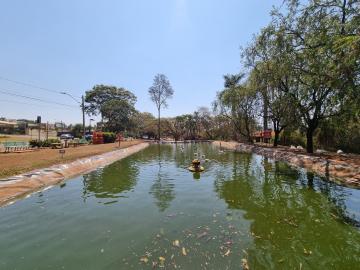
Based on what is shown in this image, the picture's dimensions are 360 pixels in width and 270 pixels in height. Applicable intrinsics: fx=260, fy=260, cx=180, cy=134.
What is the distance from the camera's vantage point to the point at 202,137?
80.0m

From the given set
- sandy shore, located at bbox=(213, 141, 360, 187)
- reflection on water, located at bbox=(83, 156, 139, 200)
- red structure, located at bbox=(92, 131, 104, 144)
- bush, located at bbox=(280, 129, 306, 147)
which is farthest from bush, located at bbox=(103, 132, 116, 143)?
sandy shore, located at bbox=(213, 141, 360, 187)

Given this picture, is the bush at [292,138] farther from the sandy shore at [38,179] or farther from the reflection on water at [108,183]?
the sandy shore at [38,179]

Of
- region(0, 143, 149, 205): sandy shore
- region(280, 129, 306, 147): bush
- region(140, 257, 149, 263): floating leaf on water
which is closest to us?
region(140, 257, 149, 263): floating leaf on water

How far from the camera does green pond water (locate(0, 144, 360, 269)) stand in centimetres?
613

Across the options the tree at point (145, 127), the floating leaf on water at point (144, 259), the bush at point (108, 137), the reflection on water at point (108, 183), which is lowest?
the floating leaf on water at point (144, 259)

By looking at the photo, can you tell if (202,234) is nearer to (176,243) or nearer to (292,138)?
(176,243)

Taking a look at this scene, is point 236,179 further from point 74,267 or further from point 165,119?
point 165,119

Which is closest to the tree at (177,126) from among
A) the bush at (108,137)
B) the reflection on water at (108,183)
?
the bush at (108,137)

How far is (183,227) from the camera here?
26.9ft

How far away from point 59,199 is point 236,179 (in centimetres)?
1019

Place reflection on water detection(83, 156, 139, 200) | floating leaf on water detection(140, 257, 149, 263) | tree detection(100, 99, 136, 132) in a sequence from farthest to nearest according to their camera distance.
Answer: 1. tree detection(100, 99, 136, 132)
2. reflection on water detection(83, 156, 139, 200)
3. floating leaf on water detection(140, 257, 149, 263)

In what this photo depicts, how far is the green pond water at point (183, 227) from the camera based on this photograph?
6129mm

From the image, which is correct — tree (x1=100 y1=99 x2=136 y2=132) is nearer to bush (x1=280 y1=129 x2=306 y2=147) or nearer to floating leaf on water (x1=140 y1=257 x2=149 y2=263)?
bush (x1=280 y1=129 x2=306 y2=147)

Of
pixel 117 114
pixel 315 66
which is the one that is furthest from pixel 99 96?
pixel 315 66
